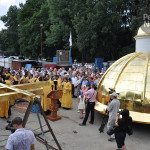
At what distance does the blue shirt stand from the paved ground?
108 inches

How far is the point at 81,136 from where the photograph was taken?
6.74 m

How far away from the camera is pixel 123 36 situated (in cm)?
2900

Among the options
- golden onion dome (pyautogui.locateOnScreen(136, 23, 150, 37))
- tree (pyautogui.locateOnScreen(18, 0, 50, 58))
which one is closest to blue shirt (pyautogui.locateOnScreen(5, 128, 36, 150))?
golden onion dome (pyautogui.locateOnScreen(136, 23, 150, 37))

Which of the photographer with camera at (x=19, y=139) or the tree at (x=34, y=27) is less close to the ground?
the tree at (x=34, y=27)

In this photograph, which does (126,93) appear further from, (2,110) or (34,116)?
(2,110)

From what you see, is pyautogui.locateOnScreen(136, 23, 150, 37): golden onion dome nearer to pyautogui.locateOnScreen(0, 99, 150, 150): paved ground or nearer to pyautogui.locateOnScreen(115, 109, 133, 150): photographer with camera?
pyautogui.locateOnScreen(0, 99, 150, 150): paved ground

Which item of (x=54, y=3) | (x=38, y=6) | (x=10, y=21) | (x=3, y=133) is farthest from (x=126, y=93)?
(x=10, y=21)

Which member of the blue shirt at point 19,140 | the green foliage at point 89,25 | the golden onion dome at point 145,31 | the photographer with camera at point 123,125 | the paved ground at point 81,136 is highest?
the green foliage at point 89,25

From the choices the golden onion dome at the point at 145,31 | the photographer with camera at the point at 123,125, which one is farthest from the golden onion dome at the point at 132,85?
the photographer with camera at the point at 123,125

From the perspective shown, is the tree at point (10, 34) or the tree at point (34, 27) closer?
the tree at point (34, 27)

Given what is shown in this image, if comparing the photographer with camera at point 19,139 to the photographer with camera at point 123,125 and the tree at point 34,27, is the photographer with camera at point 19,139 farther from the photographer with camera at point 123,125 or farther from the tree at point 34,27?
the tree at point 34,27

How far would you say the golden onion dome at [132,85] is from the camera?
7.02 m

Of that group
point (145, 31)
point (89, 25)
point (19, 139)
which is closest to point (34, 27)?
point (89, 25)

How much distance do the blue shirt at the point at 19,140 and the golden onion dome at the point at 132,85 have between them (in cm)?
473
